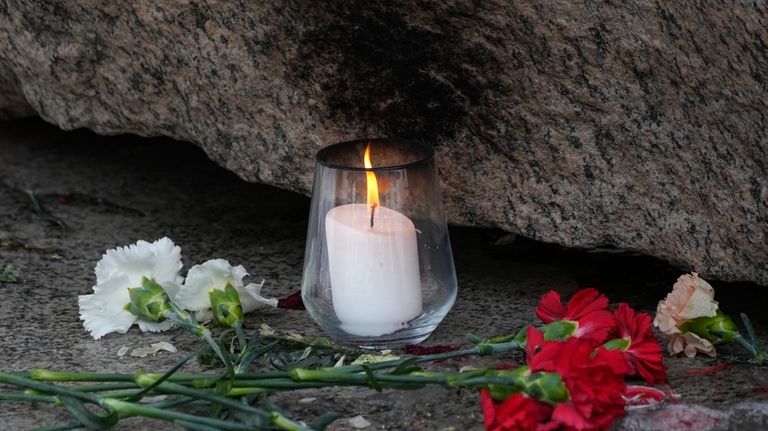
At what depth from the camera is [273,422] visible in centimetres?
118

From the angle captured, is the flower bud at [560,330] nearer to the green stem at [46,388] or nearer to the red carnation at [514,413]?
the red carnation at [514,413]

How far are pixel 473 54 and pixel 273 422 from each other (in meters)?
0.64

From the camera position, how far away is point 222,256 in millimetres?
1920

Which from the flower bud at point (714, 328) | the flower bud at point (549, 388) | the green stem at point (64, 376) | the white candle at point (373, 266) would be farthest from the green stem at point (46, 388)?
the flower bud at point (714, 328)

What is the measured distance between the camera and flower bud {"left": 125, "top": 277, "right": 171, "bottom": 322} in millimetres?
1492

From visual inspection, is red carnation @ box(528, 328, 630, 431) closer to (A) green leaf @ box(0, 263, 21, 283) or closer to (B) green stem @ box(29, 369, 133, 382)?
(B) green stem @ box(29, 369, 133, 382)

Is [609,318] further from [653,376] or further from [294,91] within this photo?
[294,91]

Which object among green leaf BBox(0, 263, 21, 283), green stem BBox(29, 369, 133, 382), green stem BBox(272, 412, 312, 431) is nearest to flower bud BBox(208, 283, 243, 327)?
green stem BBox(29, 369, 133, 382)

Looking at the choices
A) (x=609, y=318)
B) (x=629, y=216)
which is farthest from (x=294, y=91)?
(x=609, y=318)

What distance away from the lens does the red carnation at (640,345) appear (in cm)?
134

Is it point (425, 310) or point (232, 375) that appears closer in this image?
point (232, 375)

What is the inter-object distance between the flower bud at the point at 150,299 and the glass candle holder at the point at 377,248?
0.19m

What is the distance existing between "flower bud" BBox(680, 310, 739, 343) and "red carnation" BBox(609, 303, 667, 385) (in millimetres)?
108

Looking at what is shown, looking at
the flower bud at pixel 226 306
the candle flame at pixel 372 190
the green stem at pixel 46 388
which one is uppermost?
the candle flame at pixel 372 190
